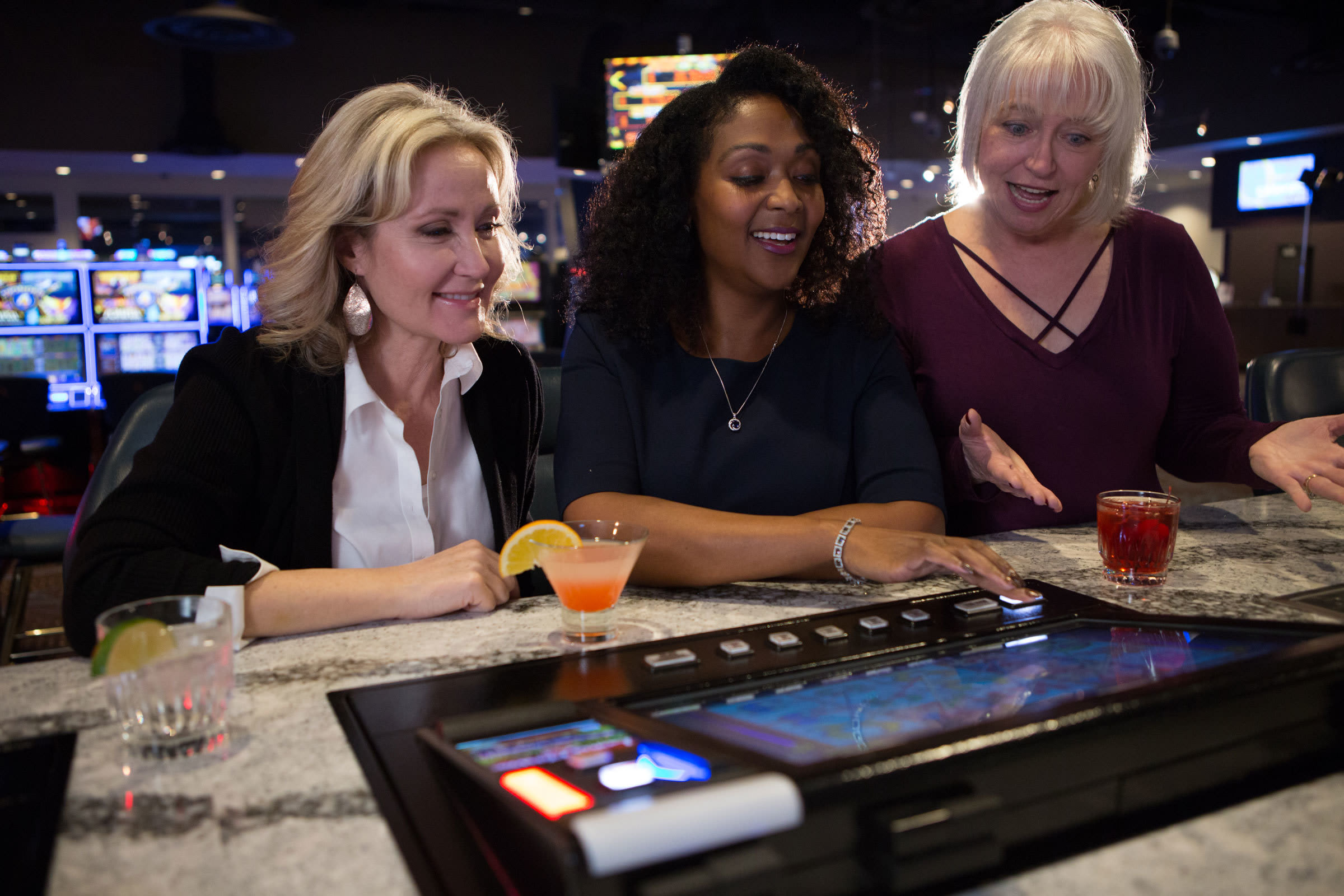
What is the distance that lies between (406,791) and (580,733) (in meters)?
0.14

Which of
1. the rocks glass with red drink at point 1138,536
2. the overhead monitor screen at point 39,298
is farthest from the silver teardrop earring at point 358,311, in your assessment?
the overhead monitor screen at point 39,298

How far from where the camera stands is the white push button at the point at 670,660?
A: 98 centimetres

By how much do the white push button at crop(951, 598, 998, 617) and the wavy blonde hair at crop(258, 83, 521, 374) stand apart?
3.33 ft

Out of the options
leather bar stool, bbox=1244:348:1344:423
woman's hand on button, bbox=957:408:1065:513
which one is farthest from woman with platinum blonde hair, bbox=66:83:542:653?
leather bar stool, bbox=1244:348:1344:423

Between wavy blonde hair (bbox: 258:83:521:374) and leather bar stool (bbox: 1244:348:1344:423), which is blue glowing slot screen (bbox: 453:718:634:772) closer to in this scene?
wavy blonde hair (bbox: 258:83:521:374)

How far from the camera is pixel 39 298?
252 inches

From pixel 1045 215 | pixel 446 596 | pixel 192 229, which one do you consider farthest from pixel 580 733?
pixel 192 229

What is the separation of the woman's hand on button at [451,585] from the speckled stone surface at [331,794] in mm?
19

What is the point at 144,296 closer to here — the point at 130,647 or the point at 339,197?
the point at 339,197

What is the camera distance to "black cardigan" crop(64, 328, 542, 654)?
125 cm

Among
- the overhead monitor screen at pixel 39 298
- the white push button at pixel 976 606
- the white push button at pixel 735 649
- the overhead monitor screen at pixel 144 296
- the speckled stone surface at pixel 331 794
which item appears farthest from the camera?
the overhead monitor screen at pixel 144 296

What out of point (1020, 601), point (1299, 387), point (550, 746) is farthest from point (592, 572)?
point (1299, 387)

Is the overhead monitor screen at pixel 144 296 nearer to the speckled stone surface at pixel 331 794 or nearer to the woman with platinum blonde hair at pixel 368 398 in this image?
the woman with platinum blonde hair at pixel 368 398

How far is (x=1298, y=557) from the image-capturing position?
1521 mm
